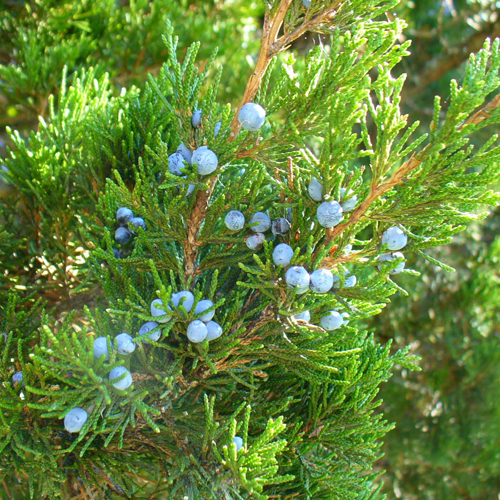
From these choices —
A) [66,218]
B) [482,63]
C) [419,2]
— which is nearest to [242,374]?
[66,218]

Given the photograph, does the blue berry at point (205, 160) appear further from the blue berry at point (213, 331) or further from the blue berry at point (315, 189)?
the blue berry at point (213, 331)

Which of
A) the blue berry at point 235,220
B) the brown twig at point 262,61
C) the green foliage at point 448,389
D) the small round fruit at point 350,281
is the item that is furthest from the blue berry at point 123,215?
the green foliage at point 448,389

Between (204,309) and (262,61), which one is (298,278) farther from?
(262,61)

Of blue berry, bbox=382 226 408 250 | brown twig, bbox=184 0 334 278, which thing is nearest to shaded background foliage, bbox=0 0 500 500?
brown twig, bbox=184 0 334 278

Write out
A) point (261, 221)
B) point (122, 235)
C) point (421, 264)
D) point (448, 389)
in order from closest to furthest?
point (261, 221)
point (122, 235)
point (421, 264)
point (448, 389)

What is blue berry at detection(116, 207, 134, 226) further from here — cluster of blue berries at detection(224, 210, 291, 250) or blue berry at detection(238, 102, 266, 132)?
blue berry at detection(238, 102, 266, 132)

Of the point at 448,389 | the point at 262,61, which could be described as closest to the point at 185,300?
the point at 262,61
